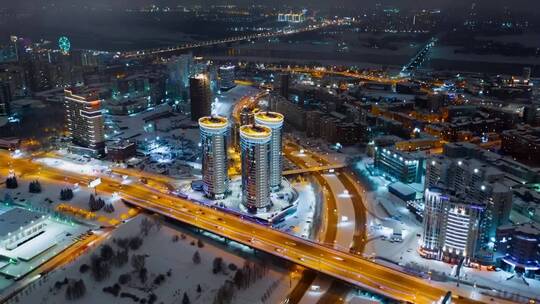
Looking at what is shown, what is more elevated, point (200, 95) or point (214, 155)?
point (200, 95)

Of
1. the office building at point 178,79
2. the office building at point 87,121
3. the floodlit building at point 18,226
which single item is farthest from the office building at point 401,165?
the office building at point 178,79

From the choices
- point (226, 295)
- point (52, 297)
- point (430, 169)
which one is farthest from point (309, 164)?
point (52, 297)

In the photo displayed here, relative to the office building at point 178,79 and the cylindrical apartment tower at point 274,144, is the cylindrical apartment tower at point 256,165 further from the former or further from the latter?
the office building at point 178,79

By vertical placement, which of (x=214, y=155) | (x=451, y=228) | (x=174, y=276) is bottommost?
(x=174, y=276)

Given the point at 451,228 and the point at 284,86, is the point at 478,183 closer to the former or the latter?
the point at 451,228

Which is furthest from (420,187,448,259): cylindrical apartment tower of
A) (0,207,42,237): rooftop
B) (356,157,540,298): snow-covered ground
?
(0,207,42,237): rooftop

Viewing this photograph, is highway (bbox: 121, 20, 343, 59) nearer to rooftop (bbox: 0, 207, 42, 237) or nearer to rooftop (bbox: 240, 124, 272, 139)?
rooftop (bbox: 0, 207, 42, 237)

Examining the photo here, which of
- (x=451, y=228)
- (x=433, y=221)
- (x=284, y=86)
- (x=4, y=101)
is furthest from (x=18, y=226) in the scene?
(x=284, y=86)
